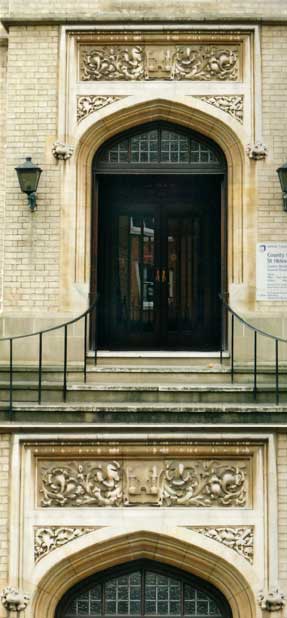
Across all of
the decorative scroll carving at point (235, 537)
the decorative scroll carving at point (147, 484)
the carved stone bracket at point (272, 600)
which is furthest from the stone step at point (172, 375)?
the carved stone bracket at point (272, 600)

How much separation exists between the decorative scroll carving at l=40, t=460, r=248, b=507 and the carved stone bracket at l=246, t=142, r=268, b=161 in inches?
162

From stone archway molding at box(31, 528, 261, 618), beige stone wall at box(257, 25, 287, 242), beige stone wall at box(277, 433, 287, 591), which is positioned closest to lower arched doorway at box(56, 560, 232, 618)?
stone archway molding at box(31, 528, 261, 618)

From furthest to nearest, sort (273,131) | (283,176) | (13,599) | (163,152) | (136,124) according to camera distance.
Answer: (163,152)
(136,124)
(273,131)
(283,176)
(13,599)

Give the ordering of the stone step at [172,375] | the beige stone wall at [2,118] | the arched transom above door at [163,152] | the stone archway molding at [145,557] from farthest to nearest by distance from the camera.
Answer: the arched transom above door at [163,152], the beige stone wall at [2,118], the stone step at [172,375], the stone archway molding at [145,557]

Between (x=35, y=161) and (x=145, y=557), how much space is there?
17.0 ft

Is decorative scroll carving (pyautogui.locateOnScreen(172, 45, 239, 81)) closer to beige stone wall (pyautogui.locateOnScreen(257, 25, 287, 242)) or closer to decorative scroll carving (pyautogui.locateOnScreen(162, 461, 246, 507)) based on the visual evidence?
beige stone wall (pyautogui.locateOnScreen(257, 25, 287, 242))

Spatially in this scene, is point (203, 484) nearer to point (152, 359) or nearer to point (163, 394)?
point (163, 394)

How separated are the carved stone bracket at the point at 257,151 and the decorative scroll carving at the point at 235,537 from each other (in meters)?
4.74

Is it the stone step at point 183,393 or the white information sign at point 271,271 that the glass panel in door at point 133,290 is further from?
the stone step at point 183,393

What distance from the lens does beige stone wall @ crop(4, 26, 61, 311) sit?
12930mm

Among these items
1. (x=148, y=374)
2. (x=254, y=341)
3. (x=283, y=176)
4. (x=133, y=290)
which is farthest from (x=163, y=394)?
(x=283, y=176)

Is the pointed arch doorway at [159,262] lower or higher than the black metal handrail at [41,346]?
higher

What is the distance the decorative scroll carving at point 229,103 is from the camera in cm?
1308

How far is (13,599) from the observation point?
11.0 metres
